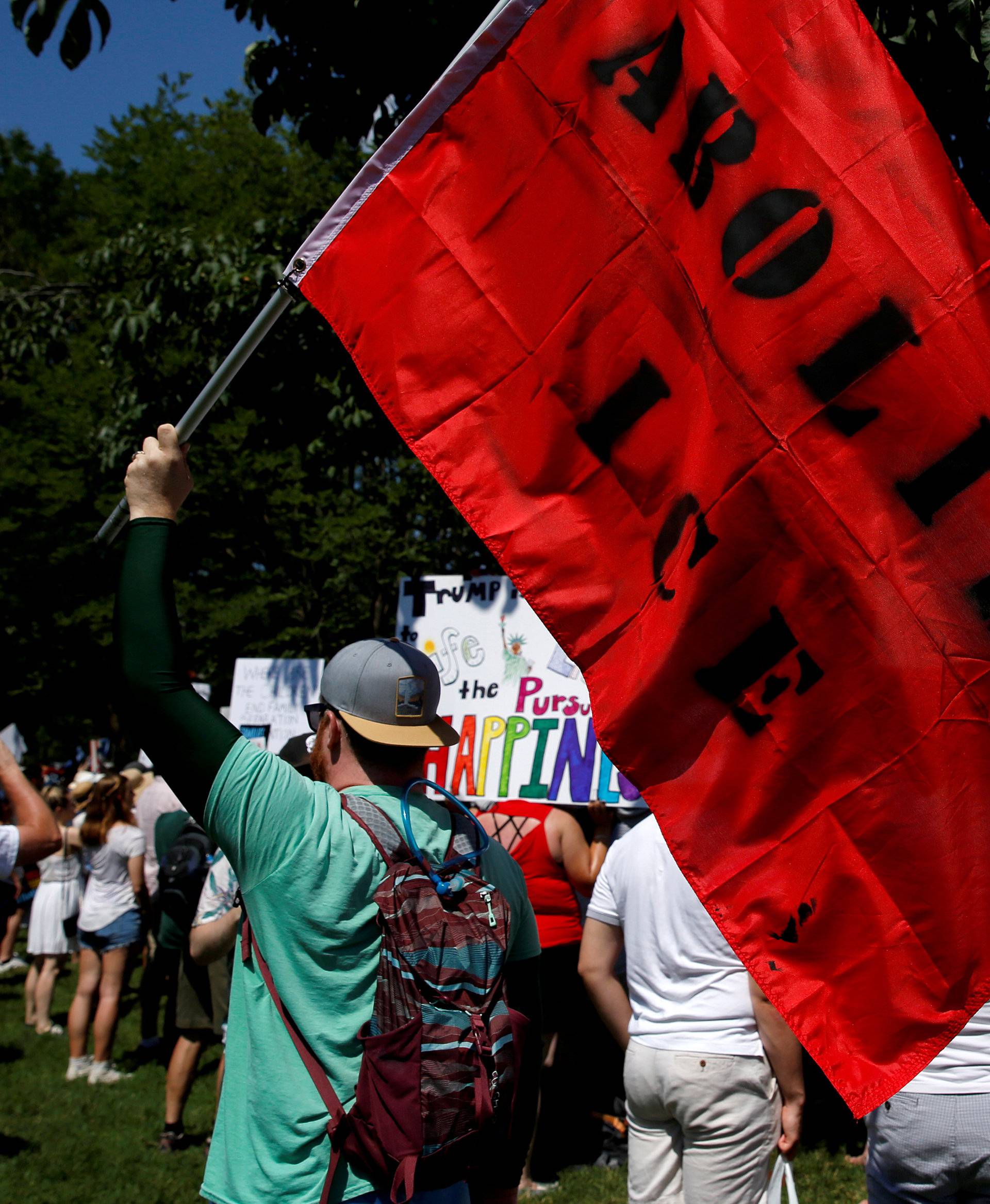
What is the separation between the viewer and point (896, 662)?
2178 millimetres

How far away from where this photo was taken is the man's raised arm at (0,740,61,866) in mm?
3459

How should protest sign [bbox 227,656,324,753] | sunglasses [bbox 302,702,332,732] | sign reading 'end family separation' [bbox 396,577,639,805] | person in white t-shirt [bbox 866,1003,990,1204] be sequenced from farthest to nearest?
protest sign [bbox 227,656,324,753] → sign reading 'end family separation' [bbox 396,577,639,805] → person in white t-shirt [bbox 866,1003,990,1204] → sunglasses [bbox 302,702,332,732]

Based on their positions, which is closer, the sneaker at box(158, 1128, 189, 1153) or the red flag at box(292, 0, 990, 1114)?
the red flag at box(292, 0, 990, 1114)

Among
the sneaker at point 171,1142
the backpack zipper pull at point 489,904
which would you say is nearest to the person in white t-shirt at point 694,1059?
the backpack zipper pull at point 489,904

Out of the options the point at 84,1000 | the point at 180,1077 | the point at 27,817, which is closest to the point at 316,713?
the point at 27,817

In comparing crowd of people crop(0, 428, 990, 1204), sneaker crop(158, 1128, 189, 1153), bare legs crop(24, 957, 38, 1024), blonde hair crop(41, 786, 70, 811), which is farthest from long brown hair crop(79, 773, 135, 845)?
crowd of people crop(0, 428, 990, 1204)

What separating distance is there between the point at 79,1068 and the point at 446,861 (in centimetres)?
695

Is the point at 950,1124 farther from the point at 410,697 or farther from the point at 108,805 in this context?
the point at 108,805

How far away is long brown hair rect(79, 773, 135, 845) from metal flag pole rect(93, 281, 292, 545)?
21.0 ft

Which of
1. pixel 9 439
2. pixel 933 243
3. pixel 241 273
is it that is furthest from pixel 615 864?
pixel 9 439

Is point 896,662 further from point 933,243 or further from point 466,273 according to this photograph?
point 466,273

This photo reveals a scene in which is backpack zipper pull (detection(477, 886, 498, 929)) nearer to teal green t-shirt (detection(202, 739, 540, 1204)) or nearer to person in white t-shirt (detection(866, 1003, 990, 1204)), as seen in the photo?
teal green t-shirt (detection(202, 739, 540, 1204))

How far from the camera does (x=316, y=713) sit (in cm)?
273

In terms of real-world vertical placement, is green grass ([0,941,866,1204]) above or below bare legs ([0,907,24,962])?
below
